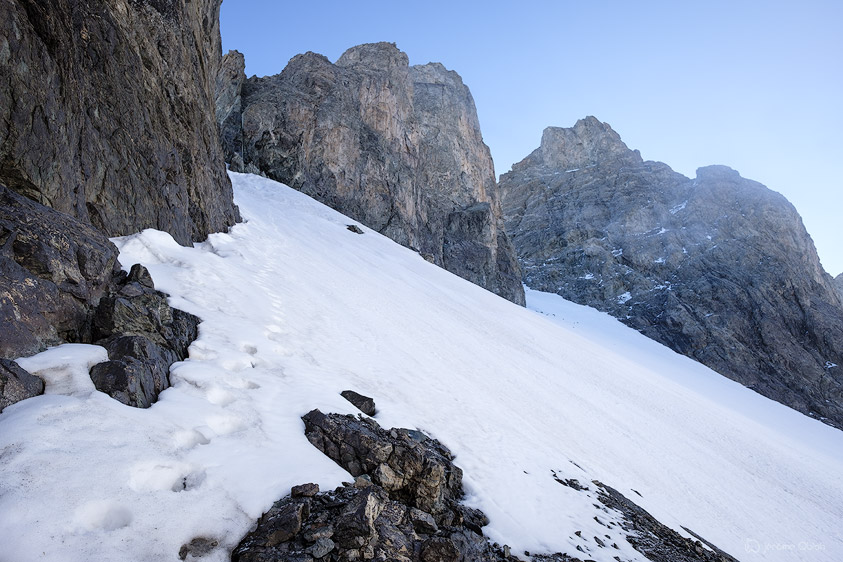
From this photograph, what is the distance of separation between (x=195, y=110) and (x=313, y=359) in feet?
33.4

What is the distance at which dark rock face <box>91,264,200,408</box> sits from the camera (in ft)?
15.4

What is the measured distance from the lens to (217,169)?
16.7 metres

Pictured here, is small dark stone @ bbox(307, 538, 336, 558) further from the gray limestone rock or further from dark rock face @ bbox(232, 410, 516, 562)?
the gray limestone rock

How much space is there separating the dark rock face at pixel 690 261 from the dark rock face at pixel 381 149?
16484 millimetres

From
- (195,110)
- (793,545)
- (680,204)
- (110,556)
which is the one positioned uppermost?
(680,204)

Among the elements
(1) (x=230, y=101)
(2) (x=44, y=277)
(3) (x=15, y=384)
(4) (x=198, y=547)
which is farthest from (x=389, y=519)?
(1) (x=230, y=101)

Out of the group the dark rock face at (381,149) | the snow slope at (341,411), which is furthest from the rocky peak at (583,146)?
the snow slope at (341,411)

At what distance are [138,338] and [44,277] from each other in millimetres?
1419

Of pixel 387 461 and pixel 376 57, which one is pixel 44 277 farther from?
pixel 376 57

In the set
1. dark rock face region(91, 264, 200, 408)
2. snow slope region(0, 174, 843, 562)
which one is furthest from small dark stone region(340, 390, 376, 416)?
dark rock face region(91, 264, 200, 408)

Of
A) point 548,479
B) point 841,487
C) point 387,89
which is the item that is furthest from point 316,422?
point 387,89

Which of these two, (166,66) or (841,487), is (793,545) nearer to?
(841,487)

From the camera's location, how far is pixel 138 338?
5.51m

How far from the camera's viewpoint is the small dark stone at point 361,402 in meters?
7.04
